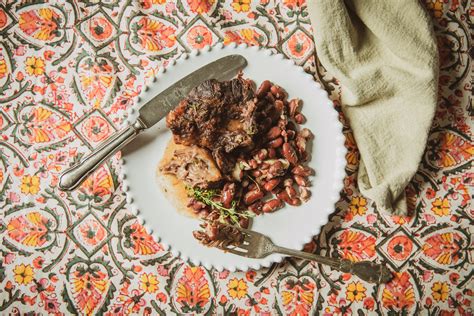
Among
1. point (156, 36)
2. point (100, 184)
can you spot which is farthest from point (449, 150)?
point (100, 184)

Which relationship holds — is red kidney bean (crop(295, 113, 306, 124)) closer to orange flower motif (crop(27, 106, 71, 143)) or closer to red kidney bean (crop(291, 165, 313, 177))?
red kidney bean (crop(291, 165, 313, 177))

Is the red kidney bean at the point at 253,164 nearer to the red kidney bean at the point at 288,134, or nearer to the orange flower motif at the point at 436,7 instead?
the red kidney bean at the point at 288,134

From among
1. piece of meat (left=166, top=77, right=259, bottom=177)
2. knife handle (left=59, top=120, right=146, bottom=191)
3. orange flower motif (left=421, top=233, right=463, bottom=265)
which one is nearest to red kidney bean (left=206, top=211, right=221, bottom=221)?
piece of meat (left=166, top=77, right=259, bottom=177)

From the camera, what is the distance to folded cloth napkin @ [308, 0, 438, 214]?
3.78 ft

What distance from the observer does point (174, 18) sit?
134 cm

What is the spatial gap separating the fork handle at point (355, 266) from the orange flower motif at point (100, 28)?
2.94 feet

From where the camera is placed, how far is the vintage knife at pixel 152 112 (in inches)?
47.0

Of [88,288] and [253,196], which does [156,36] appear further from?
[88,288]

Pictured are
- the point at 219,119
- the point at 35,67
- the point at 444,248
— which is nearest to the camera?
the point at 219,119

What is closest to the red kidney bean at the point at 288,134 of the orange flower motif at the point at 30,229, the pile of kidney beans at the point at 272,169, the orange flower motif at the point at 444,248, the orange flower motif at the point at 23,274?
the pile of kidney beans at the point at 272,169

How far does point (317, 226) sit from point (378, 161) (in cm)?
27

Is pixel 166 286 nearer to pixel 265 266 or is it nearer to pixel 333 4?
pixel 265 266

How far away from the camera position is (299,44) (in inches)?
51.3

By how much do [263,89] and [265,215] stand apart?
39 cm
